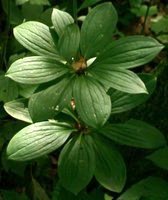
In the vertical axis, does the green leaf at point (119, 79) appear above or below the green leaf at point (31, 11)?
above

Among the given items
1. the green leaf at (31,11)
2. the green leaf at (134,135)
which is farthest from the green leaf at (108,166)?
the green leaf at (31,11)

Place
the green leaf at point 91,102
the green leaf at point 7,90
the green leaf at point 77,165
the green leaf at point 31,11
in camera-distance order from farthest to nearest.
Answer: the green leaf at point 31,11 < the green leaf at point 7,90 < the green leaf at point 77,165 < the green leaf at point 91,102

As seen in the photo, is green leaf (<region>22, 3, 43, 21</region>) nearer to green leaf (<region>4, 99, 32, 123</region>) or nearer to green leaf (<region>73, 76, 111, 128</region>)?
green leaf (<region>4, 99, 32, 123</region>)

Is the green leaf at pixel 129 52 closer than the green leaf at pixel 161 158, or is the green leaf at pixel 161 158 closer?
the green leaf at pixel 129 52

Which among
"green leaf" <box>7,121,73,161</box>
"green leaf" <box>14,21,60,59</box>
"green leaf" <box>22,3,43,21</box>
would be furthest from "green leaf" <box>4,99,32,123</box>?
"green leaf" <box>22,3,43,21</box>

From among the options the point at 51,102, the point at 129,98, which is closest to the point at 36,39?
the point at 51,102

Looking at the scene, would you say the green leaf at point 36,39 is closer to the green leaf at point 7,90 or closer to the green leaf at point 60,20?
the green leaf at point 60,20
